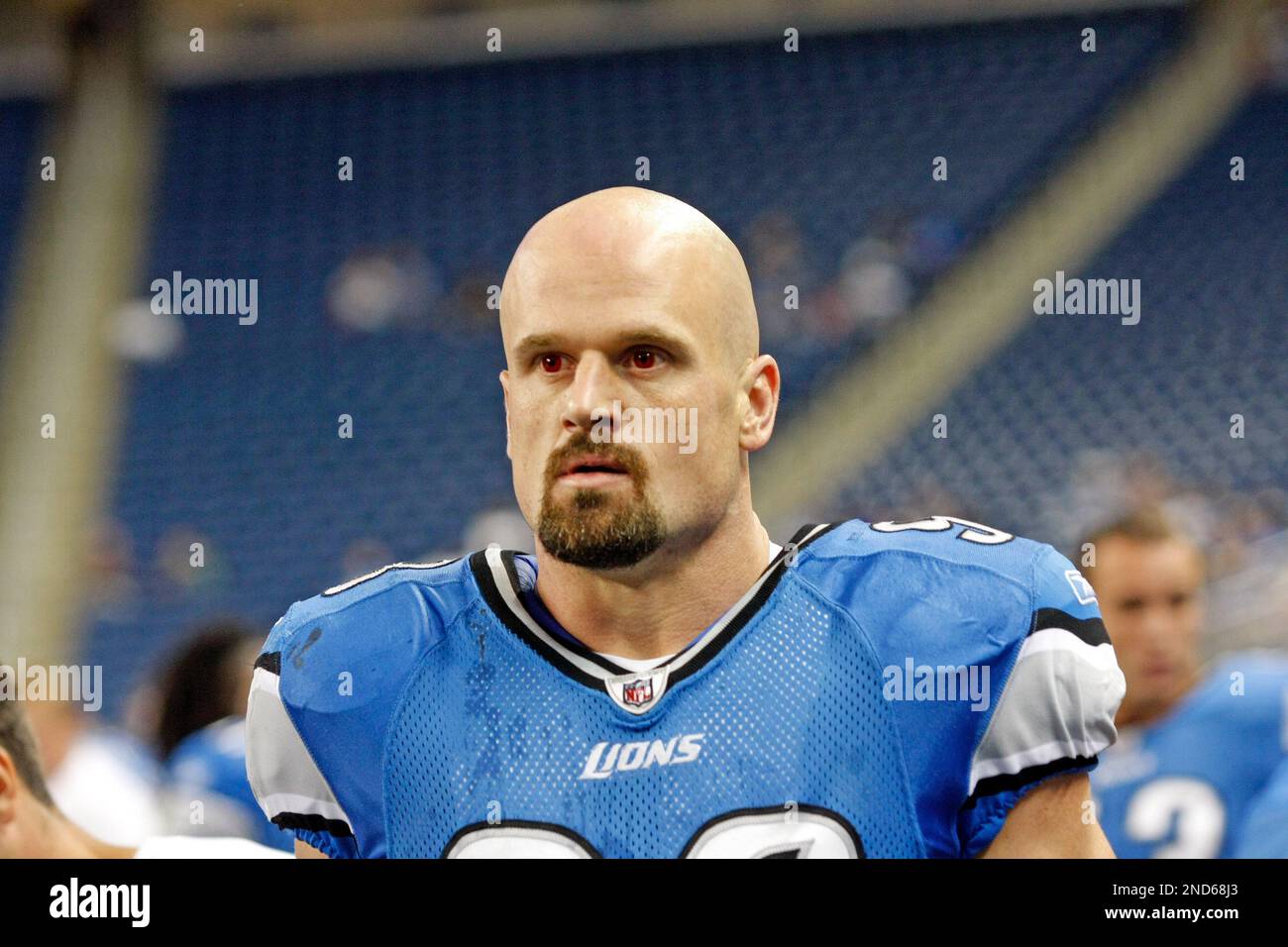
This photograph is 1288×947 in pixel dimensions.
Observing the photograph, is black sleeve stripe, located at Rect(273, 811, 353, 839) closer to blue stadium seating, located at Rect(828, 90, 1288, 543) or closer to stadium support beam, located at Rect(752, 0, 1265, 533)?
blue stadium seating, located at Rect(828, 90, 1288, 543)

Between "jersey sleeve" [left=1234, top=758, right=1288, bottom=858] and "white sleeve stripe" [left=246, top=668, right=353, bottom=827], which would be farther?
"jersey sleeve" [left=1234, top=758, right=1288, bottom=858]

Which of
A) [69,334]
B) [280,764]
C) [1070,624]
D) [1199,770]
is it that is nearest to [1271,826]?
[1070,624]

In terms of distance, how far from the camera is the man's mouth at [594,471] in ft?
5.68

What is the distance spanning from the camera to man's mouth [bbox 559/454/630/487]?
68.2 inches

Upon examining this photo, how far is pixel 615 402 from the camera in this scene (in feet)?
5.65

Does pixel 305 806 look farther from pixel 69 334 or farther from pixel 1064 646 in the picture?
pixel 69 334

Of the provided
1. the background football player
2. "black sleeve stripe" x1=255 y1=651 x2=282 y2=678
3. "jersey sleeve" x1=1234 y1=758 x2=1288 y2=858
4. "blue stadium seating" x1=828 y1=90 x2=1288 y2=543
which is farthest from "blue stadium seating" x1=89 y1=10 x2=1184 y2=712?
"black sleeve stripe" x1=255 y1=651 x2=282 y2=678

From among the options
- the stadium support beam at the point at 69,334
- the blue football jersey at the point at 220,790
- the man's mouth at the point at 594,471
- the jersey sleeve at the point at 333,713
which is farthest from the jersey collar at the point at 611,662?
the stadium support beam at the point at 69,334

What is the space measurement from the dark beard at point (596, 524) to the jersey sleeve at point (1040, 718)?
0.45 metres

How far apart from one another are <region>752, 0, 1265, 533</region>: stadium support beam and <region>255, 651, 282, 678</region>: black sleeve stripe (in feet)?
18.8

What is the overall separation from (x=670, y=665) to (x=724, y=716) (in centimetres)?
9
